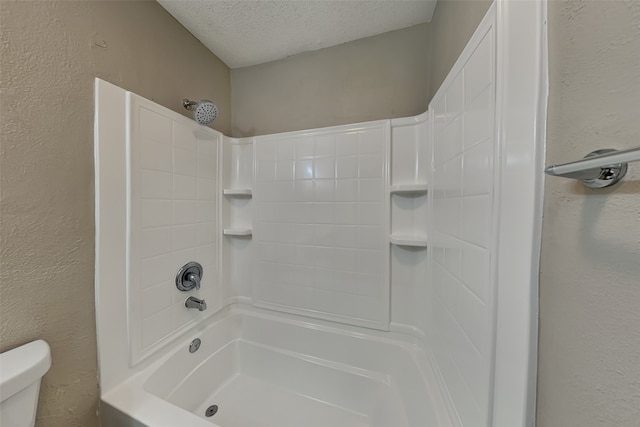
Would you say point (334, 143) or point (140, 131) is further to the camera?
point (334, 143)

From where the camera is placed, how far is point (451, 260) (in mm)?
815

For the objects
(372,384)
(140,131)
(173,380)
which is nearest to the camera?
(140,131)

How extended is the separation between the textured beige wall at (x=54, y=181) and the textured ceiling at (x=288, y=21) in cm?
41

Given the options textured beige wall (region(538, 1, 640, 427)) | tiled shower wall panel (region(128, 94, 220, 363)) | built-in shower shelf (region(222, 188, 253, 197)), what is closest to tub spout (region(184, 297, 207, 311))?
tiled shower wall panel (region(128, 94, 220, 363))

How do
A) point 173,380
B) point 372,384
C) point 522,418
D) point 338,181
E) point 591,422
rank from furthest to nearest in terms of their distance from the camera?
1. point 338,181
2. point 372,384
3. point 173,380
4. point 522,418
5. point 591,422

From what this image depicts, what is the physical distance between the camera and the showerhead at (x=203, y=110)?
A: 118cm

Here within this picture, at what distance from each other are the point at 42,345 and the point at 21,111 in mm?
729

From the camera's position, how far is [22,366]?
60 centimetres

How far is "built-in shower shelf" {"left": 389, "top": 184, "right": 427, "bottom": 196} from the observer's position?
115 centimetres

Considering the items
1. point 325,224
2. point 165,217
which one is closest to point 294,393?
point 325,224

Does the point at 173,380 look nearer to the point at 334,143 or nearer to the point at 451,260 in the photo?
the point at 451,260

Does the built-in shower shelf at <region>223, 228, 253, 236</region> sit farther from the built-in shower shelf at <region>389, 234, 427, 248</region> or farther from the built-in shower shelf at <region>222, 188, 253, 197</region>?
the built-in shower shelf at <region>389, 234, 427, 248</region>

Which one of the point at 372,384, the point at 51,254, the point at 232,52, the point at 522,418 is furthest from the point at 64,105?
the point at 372,384

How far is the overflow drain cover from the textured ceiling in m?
2.17
